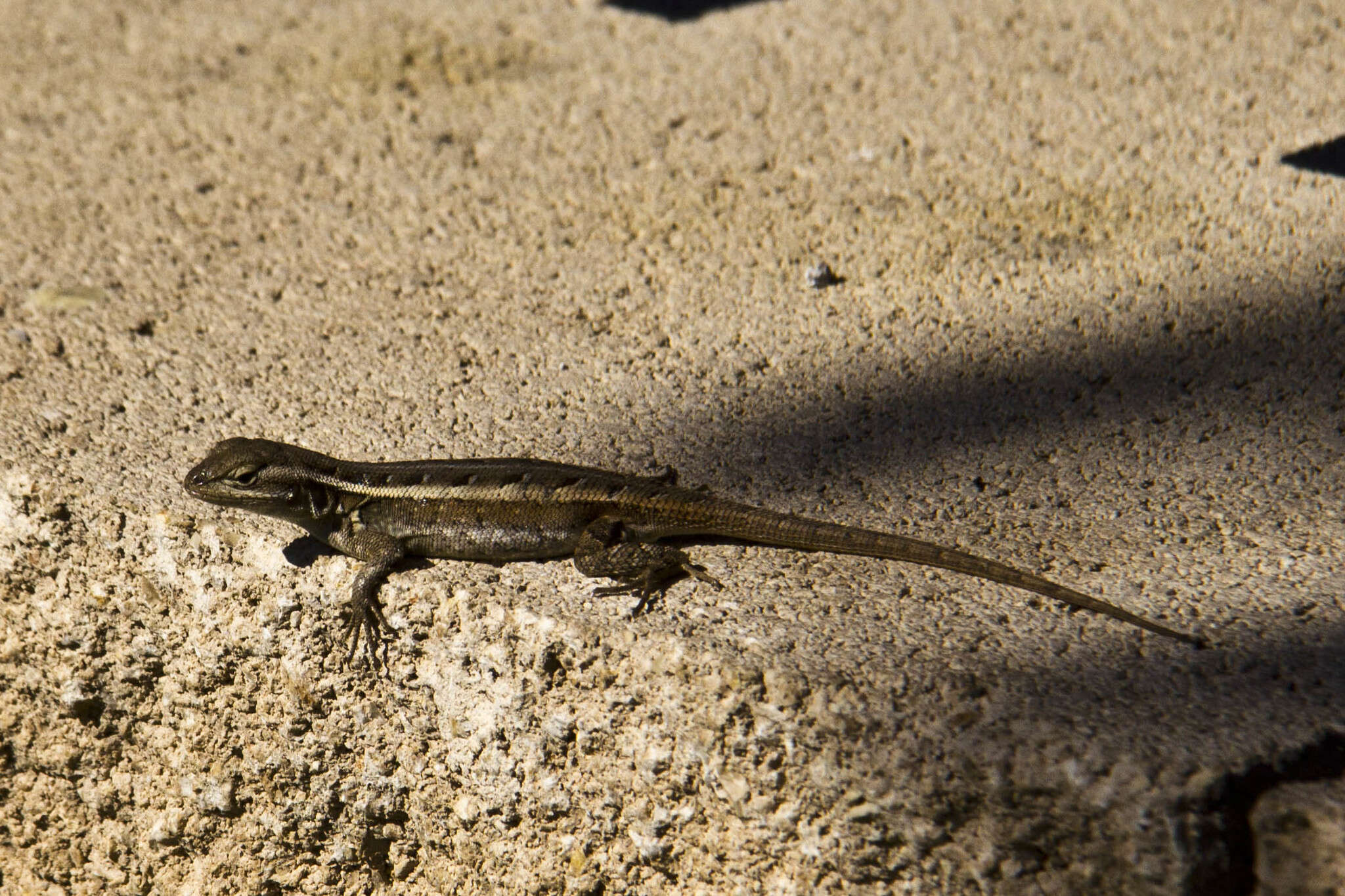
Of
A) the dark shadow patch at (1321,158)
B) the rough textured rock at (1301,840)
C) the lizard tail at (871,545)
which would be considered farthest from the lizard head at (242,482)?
the dark shadow patch at (1321,158)

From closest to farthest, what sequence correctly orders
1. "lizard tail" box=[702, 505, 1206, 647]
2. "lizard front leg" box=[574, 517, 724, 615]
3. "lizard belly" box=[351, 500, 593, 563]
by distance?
"lizard tail" box=[702, 505, 1206, 647], "lizard front leg" box=[574, 517, 724, 615], "lizard belly" box=[351, 500, 593, 563]

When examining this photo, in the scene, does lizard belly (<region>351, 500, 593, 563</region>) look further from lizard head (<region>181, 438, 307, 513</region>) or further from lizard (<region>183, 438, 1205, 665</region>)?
lizard head (<region>181, 438, 307, 513</region>)

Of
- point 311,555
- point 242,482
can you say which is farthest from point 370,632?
point 242,482

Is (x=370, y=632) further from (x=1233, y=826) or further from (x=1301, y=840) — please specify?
(x=1301, y=840)

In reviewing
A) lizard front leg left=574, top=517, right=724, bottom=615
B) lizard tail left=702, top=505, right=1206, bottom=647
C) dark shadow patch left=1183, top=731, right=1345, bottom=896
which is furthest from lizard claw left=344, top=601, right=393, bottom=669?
dark shadow patch left=1183, top=731, right=1345, bottom=896

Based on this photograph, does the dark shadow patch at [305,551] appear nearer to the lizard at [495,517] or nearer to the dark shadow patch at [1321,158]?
the lizard at [495,517]

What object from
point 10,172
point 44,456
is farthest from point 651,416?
point 10,172

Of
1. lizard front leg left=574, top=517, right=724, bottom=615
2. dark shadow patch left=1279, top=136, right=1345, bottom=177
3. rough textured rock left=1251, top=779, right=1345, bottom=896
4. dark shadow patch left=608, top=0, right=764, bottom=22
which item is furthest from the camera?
dark shadow patch left=608, top=0, right=764, bottom=22
